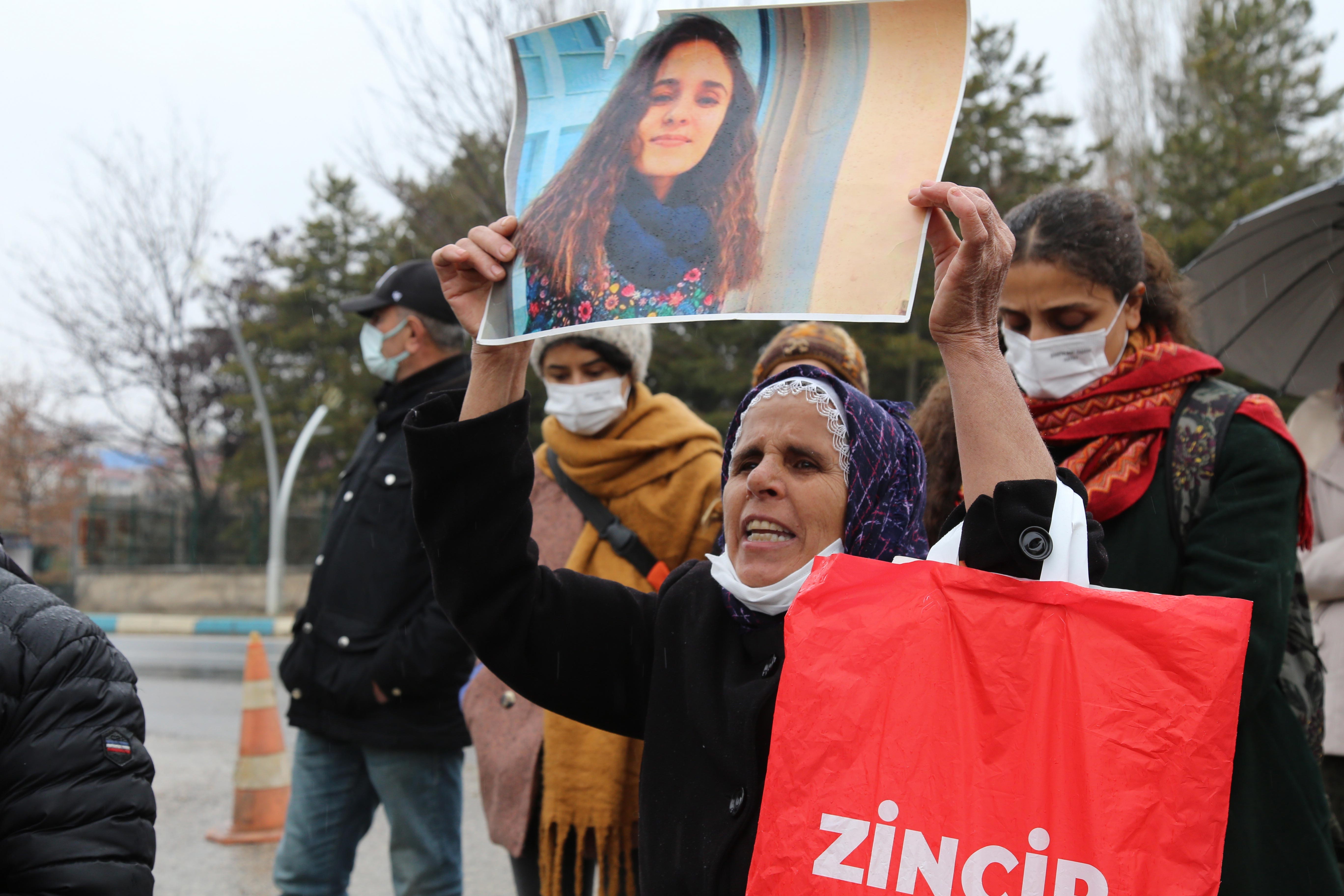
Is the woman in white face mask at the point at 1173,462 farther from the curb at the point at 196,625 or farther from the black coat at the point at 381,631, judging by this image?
the curb at the point at 196,625

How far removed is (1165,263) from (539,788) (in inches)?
79.6

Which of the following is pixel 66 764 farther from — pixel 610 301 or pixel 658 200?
pixel 658 200

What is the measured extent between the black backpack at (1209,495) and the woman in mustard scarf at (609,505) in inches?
47.2

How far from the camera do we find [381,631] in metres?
3.30

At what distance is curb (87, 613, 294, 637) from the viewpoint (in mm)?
19547

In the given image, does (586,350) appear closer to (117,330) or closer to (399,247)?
(399,247)

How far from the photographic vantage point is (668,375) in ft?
55.2

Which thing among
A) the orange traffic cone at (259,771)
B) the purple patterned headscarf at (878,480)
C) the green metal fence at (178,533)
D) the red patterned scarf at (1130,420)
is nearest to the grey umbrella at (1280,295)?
the red patterned scarf at (1130,420)

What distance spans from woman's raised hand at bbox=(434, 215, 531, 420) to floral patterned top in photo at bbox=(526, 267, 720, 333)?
0.12m

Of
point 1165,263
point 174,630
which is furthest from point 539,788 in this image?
point 174,630

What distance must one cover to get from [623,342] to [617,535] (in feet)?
1.84

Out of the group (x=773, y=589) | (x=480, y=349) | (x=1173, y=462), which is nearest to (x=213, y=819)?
(x=480, y=349)

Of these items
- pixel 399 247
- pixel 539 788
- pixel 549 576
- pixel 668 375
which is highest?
pixel 399 247

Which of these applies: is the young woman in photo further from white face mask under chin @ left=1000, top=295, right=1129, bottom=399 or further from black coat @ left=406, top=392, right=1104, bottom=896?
white face mask under chin @ left=1000, top=295, right=1129, bottom=399
